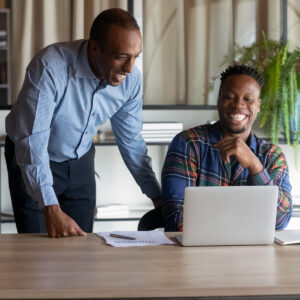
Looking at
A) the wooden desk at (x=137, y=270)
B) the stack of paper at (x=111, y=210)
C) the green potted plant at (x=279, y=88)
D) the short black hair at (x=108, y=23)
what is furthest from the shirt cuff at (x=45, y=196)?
the green potted plant at (x=279, y=88)

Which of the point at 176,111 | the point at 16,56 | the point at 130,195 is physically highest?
the point at 16,56

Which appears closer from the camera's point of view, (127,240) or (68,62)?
Answer: (127,240)

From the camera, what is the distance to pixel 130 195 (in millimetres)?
4336

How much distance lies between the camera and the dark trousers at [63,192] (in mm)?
2586

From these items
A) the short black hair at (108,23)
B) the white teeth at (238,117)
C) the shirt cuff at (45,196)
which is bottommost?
the shirt cuff at (45,196)

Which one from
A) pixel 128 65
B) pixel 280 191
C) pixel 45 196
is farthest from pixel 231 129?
pixel 45 196

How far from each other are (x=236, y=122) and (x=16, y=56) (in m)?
2.04

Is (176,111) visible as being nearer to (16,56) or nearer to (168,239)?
(16,56)

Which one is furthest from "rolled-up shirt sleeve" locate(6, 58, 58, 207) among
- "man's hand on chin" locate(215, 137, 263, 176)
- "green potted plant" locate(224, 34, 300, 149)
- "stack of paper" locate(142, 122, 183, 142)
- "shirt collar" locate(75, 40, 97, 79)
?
"green potted plant" locate(224, 34, 300, 149)

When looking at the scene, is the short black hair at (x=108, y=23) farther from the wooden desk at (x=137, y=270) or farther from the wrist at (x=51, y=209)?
the wooden desk at (x=137, y=270)

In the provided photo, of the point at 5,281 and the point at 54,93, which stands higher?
the point at 54,93

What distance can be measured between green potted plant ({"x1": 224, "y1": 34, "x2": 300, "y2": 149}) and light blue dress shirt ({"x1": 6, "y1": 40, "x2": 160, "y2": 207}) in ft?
4.69

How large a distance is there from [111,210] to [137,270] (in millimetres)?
2361

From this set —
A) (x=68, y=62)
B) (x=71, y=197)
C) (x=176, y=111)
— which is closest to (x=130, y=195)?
(x=176, y=111)
